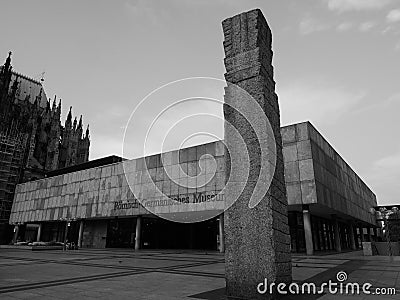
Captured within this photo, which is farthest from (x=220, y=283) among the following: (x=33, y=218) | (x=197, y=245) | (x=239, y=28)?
(x=33, y=218)

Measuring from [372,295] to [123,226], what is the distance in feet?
141

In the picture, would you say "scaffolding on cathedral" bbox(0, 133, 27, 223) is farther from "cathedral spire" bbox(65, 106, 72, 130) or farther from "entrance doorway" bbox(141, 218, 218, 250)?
"entrance doorway" bbox(141, 218, 218, 250)

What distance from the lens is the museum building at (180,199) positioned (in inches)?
1148

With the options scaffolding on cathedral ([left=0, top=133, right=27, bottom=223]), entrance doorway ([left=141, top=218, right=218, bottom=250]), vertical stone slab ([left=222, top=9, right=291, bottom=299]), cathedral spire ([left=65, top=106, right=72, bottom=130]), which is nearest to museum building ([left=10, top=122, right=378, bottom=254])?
entrance doorway ([left=141, top=218, right=218, bottom=250])

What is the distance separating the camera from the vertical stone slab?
316 inches

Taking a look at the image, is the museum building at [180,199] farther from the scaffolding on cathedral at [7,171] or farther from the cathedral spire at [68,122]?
the cathedral spire at [68,122]

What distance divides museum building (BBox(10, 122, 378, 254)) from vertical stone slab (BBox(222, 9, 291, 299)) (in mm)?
20008

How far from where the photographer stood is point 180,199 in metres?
35.8

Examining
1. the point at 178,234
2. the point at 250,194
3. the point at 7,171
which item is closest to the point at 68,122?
the point at 7,171

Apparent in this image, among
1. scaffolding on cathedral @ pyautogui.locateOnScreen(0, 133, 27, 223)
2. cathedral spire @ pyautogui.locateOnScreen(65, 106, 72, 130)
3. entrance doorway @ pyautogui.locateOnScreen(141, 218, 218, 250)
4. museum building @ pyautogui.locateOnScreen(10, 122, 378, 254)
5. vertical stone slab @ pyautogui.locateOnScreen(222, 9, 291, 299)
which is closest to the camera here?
vertical stone slab @ pyautogui.locateOnScreen(222, 9, 291, 299)

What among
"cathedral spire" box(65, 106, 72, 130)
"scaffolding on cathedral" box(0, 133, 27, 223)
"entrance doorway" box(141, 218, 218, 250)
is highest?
"cathedral spire" box(65, 106, 72, 130)

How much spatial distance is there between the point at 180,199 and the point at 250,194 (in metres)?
27.8

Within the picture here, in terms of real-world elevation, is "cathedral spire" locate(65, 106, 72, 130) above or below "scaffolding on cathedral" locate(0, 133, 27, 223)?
above

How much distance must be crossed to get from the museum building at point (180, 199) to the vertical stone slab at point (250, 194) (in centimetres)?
2001
